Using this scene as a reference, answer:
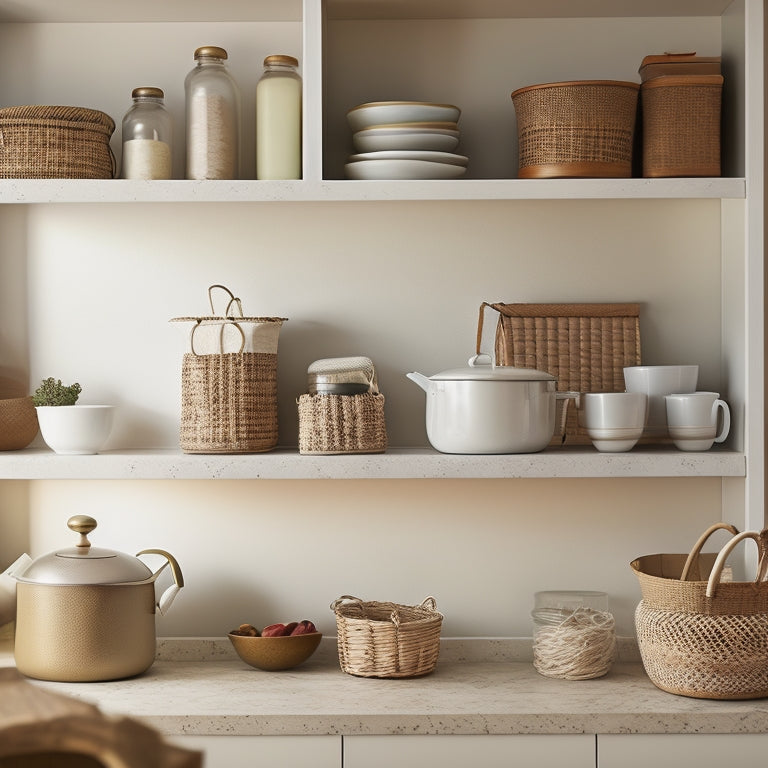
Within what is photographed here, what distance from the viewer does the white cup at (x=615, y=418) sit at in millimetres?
1933

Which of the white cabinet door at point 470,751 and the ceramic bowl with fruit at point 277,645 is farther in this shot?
the ceramic bowl with fruit at point 277,645

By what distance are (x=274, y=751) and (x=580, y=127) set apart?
139 centimetres

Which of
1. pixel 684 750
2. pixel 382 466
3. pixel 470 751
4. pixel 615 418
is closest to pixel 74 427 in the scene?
pixel 382 466

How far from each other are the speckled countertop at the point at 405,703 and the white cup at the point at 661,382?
580mm

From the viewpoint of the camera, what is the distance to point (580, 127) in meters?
1.94

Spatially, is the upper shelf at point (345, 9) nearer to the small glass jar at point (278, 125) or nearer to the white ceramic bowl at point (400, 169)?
the small glass jar at point (278, 125)

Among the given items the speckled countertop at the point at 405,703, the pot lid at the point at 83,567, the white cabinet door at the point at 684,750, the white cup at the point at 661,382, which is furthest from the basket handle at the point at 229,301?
the white cabinet door at the point at 684,750

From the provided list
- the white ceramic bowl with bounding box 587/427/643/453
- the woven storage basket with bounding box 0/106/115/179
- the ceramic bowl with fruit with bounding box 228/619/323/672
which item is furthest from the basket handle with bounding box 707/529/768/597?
the woven storage basket with bounding box 0/106/115/179

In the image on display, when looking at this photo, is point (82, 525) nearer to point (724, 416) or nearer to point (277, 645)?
point (277, 645)

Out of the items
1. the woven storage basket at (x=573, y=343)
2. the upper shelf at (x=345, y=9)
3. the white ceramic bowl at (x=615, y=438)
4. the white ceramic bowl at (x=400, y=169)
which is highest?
the upper shelf at (x=345, y=9)

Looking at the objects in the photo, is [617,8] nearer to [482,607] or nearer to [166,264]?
[166,264]

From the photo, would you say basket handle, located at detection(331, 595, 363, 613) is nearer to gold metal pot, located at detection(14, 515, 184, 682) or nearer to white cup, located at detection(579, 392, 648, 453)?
gold metal pot, located at detection(14, 515, 184, 682)

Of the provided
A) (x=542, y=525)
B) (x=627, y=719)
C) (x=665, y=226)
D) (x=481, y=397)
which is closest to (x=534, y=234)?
(x=665, y=226)

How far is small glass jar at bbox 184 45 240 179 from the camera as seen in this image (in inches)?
77.9
